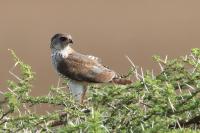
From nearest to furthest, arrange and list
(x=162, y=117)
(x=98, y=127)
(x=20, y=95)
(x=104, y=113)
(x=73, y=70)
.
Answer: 1. (x=98, y=127)
2. (x=162, y=117)
3. (x=104, y=113)
4. (x=20, y=95)
5. (x=73, y=70)

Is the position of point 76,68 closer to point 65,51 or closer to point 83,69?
point 83,69

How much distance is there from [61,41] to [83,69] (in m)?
0.65

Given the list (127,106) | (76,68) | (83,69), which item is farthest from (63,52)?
(127,106)

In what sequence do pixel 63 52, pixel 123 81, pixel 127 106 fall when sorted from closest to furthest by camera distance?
pixel 127 106
pixel 123 81
pixel 63 52

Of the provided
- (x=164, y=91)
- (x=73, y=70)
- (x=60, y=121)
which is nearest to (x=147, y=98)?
(x=164, y=91)

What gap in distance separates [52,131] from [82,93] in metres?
2.40

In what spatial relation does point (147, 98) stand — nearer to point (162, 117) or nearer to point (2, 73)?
point (162, 117)

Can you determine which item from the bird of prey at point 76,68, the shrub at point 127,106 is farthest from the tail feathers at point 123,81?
the shrub at point 127,106

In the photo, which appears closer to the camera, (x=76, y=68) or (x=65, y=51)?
(x=76, y=68)

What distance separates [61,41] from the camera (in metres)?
8.12

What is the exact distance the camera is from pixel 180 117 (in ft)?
13.7

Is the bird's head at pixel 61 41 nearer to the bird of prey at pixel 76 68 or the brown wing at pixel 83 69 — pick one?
the bird of prey at pixel 76 68

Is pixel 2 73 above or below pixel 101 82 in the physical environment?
above

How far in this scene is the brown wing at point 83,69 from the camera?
714 cm
